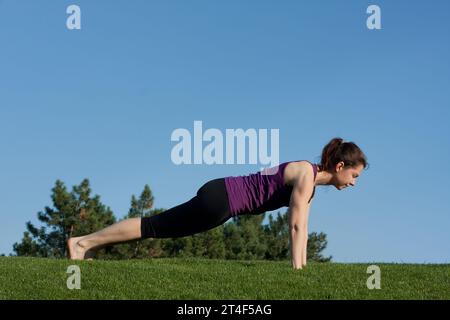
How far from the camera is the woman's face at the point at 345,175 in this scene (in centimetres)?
900

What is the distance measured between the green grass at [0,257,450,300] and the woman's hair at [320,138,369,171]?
1.60 metres

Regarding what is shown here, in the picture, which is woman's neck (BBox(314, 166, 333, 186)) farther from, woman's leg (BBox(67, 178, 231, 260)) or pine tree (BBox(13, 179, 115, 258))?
pine tree (BBox(13, 179, 115, 258))

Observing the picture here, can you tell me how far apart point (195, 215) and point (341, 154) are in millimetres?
2293

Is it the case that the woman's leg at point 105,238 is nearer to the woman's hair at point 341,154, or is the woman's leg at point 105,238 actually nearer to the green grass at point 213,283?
the green grass at point 213,283

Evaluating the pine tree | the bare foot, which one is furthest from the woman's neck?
the pine tree

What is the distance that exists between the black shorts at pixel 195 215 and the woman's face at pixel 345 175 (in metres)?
1.65

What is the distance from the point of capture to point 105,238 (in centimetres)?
940

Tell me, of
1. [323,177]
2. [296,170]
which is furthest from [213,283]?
[323,177]

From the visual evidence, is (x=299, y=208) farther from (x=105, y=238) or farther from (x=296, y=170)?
(x=105, y=238)

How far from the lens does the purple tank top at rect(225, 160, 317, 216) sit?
9016 mm

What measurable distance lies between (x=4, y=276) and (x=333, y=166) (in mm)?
5023

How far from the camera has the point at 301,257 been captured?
9.09 metres

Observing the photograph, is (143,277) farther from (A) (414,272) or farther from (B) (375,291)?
(A) (414,272)
